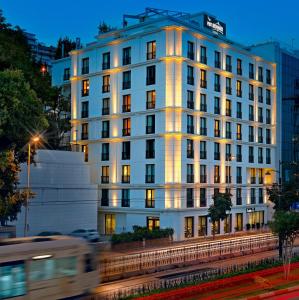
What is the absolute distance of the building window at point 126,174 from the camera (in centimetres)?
6688

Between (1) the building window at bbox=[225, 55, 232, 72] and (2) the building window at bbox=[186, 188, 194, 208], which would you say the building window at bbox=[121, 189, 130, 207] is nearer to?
(2) the building window at bbox=[186, 188, 194, 208]

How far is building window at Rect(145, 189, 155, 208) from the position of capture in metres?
63.8

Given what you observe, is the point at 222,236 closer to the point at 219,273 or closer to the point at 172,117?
the point at 172,117

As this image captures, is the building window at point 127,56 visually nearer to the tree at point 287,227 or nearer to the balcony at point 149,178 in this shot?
the balcony at point 149,178

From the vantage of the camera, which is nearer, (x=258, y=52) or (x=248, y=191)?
(x=248, y=191)

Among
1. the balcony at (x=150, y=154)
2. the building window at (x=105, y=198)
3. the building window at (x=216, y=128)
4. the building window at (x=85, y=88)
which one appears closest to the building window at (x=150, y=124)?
the balcony at (x=150, y=154)

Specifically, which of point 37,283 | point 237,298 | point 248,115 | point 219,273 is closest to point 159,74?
point 248,115

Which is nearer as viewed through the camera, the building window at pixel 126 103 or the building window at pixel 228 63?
the building window at pixel 126 103

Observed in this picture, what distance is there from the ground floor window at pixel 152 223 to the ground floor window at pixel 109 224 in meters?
6.11

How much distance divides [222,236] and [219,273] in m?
33.9

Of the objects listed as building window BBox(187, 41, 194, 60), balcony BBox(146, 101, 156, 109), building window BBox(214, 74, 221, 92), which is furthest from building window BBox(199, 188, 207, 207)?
building window BBox(187, 41, 194, 60)

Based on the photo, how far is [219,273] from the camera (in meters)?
33.3

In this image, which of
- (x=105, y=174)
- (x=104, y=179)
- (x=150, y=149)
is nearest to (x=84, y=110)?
(x=105, y=174)

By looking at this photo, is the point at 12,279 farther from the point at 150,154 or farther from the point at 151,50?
the point at 151,50
